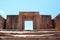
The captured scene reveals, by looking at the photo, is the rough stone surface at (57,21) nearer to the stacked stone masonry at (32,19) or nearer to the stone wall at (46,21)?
the stacked stone masonry at (32,19)

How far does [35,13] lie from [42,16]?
0.88m

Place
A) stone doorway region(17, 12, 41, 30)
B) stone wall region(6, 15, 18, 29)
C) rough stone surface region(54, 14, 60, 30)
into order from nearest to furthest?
rough stone surface region(54, 14, 60, 30) < stone doorway region(17, 12, 41, 30) < stone wall region(6, 15, 18, 29)

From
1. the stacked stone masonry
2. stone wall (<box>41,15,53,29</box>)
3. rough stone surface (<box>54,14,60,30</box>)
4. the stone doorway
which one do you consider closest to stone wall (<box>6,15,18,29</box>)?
the stacked stone masonry

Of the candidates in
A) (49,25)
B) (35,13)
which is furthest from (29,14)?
(49,25)

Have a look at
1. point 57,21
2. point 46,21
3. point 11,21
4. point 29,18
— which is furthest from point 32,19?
point 57,21

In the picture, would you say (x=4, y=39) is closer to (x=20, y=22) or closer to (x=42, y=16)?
(x=20, y=22)

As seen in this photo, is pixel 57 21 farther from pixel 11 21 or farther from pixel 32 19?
pixel 11 21

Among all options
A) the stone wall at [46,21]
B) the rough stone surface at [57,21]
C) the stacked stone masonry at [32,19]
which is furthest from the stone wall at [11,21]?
the rough stone surface at [57,21]

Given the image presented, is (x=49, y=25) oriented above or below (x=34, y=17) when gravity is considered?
below

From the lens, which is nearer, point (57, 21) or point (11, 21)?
point (57, 21)

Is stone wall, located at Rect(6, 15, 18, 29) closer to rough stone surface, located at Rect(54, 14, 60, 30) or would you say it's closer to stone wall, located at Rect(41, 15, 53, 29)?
stone wall, located at Rect(41, 15, 53, 29)

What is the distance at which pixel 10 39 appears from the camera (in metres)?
5.13

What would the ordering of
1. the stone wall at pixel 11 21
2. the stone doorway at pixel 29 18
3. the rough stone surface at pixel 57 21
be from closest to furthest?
1. the rough stone surface at pixel 57 21
2. the stone doorway at pixel 29 18
3. the stone wall at pixel 11 21

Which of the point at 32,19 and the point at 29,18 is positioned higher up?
the point at 29,18
